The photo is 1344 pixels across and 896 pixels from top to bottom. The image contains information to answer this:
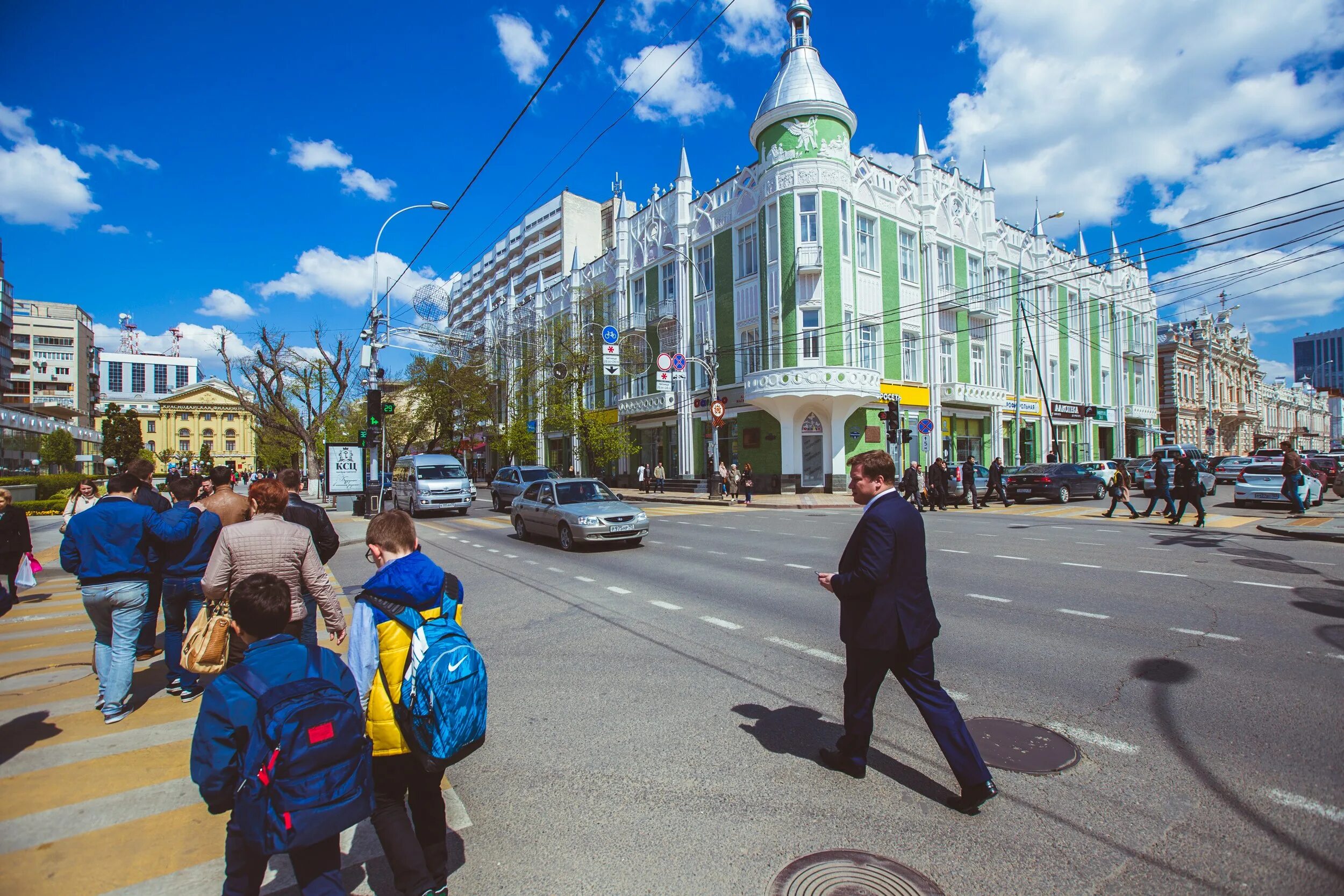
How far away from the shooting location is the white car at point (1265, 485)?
18922 millimetres

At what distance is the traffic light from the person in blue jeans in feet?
48.6

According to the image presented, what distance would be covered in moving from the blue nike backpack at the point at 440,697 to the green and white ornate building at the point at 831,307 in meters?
27.0

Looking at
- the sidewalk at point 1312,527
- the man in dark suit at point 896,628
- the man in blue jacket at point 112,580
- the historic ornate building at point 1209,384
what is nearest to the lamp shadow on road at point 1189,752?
the man in dark suit at point 896,628

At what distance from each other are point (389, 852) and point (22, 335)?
11597cm

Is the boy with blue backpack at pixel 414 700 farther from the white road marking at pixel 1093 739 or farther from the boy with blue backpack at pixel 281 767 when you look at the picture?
the white road marking at pixel 1093 739

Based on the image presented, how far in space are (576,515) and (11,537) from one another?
826cm

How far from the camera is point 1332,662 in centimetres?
536

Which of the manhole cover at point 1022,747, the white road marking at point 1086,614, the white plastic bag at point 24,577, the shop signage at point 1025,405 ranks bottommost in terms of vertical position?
the manhole cover at point 1022,747

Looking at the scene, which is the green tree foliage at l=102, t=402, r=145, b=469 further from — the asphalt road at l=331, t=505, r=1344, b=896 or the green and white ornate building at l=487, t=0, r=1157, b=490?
the asphalt road at l=331, t=505, r=1344, b=896

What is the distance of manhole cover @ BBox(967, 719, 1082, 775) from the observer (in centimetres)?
380

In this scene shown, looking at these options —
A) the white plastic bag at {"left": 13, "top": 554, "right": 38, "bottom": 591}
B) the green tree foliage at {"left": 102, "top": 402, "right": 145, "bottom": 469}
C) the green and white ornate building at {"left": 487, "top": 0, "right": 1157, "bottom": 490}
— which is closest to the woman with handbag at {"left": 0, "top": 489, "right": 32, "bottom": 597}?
the white plastic bag at {"left": 13, "top": 554, "right": 38, "bottom": 591}

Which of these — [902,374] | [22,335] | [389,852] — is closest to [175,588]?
[389,852]

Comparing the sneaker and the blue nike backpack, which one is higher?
the blue nike backpack

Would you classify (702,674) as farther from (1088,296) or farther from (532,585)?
(1088,296)
